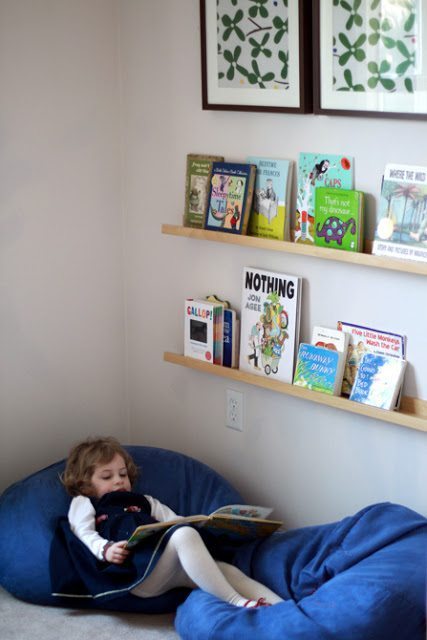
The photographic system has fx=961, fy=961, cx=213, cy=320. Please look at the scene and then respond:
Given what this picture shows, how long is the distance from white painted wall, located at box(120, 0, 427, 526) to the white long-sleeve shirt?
1.15 ft

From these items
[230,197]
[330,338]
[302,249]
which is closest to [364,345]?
[330,338]

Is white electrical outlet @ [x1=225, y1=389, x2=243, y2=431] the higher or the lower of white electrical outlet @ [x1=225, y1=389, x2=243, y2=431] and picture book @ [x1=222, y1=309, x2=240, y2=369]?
the lower

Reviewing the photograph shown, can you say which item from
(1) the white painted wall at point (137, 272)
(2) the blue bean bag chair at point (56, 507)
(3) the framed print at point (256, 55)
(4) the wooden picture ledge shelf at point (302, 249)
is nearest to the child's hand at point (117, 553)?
(2) the blue bean bag chair at point (56, 507)

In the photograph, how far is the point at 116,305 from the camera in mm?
3014

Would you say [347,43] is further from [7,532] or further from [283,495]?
[7,532]

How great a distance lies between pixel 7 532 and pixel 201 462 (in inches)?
24.3

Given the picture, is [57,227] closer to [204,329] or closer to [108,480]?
[204,329]

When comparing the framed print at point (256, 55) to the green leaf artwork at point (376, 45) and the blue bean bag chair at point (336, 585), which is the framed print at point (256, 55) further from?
the blue bean bag chair at point (336, 585)

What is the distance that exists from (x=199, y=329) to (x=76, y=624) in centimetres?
87

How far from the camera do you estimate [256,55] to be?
246 cm

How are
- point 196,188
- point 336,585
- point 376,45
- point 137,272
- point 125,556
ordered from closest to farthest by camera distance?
point 336,585 < point 376,45 < point 125,556 < point 196,188 < point 137,272

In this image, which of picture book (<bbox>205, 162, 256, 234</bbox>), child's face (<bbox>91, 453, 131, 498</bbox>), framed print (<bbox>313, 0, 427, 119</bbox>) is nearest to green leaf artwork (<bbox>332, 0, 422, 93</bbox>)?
framed print (<bbox>313, 0, 427, 119</bbox>)

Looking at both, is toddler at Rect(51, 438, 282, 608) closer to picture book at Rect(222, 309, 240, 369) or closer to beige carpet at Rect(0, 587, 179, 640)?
beige carpet at Rect(0, 587, 179, 640)

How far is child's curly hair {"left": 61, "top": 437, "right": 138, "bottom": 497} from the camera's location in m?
2.55
